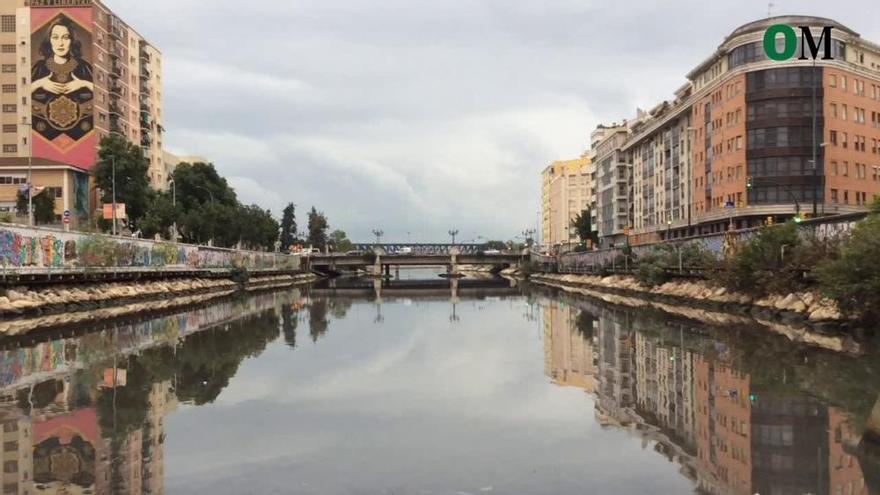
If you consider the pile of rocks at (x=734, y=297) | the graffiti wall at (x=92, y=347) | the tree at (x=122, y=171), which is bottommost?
the graffiti wall at (x=92, y=347)

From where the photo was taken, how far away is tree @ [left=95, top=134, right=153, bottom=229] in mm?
101500

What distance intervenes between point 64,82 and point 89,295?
69.2m

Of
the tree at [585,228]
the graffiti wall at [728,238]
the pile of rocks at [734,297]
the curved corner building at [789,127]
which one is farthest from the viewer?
the tree at [585,228]

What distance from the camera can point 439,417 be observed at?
62.4 ft

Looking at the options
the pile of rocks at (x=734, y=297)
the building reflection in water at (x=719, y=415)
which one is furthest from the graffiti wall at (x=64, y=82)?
the building reflection in water at (x=719, y=415)

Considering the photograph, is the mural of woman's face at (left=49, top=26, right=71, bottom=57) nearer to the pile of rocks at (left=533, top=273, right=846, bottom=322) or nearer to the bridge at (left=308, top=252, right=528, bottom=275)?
the bridge at (left=308, top=252, right=528, bottom=275)

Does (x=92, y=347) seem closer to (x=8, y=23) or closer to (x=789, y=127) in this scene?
(x=789, y=127)

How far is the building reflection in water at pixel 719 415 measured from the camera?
13.4 meters

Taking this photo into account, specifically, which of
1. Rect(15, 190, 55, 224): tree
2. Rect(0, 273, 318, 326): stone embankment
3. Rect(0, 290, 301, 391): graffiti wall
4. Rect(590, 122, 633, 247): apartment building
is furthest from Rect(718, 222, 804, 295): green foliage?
Rect(590, 122, 633, 247): apartment building

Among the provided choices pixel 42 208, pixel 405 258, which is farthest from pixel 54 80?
pixel 405 258

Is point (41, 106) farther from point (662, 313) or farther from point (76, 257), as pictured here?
point (662, 313)

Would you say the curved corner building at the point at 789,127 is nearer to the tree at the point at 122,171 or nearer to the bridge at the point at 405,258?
the tree at the point at 122,171

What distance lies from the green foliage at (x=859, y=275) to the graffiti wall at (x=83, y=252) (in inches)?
1873

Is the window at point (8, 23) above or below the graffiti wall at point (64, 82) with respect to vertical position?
above
